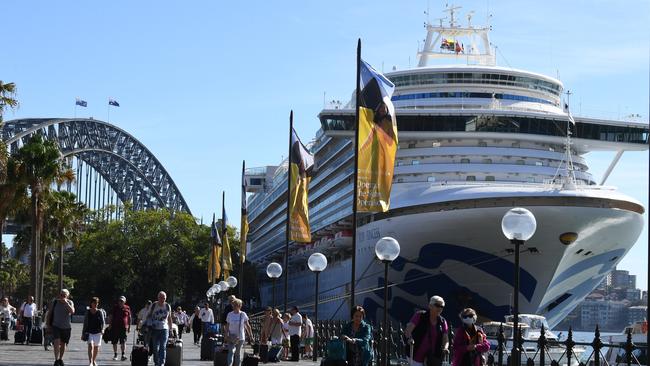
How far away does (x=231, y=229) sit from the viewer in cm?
11325

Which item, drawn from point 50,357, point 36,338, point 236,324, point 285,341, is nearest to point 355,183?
point 236,324

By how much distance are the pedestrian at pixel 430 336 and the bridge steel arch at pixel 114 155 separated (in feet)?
384

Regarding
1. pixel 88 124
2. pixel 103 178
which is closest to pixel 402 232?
pixel 88 124

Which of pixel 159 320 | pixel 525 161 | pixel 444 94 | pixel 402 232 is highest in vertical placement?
pixel 444 94

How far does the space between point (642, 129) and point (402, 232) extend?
39.8ft

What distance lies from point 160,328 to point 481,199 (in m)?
22.5

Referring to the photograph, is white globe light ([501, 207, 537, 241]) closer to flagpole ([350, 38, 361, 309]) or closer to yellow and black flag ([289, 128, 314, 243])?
flagpole ([350, 38, 361, 309])

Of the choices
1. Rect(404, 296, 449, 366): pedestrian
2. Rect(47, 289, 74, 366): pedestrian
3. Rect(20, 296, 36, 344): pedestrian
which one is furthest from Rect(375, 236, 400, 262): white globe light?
Rect(20, 296, 36, 344): pedestrian

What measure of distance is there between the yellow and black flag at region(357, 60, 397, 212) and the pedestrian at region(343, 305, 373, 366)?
5.45 m

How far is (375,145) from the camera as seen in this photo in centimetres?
2389

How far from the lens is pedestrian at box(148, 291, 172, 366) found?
22.8 m

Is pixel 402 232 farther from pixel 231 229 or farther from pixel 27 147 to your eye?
pixel 231 229

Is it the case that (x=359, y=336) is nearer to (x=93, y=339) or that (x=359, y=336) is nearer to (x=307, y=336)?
(x=93, y=339)

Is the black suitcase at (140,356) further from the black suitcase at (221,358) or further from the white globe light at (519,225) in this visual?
the white globe light at (519,225)
